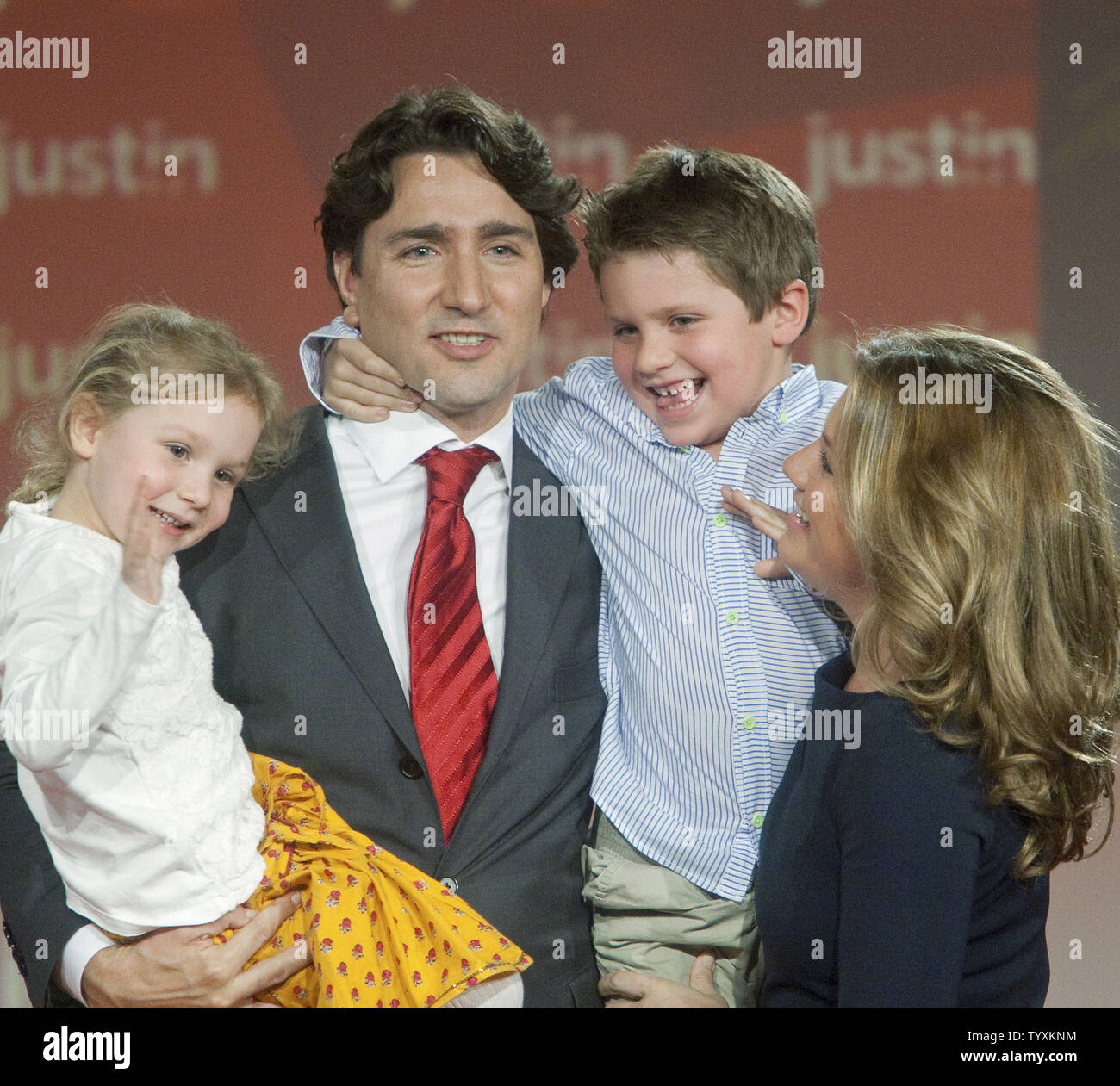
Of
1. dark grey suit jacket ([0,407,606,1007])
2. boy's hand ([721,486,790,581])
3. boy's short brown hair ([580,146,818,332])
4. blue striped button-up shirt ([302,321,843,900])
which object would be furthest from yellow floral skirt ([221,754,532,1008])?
boy's short brown hair ([580,146,818,332])

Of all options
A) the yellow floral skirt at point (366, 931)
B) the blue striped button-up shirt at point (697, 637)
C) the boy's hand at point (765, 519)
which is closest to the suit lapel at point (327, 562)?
the yellow floral skirt at point (366, 931)

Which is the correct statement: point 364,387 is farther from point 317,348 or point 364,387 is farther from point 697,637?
point 697,637

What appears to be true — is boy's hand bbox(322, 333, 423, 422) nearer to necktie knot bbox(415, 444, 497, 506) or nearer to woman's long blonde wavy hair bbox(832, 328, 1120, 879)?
necktie knot bbox(415, 444, 497, 506)

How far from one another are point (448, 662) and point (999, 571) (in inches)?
35.3

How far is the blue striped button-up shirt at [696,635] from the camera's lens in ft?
6.75

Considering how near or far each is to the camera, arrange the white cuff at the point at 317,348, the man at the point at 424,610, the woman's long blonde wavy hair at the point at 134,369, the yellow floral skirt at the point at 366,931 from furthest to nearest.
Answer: the white cuff at the point at 317,348, the man at the point at 424,610, the woman's long blonde wavy hair at the point at 134,369, the yellow floral skirt at the point at 366,931

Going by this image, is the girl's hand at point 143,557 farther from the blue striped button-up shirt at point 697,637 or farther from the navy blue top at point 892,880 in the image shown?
the navy blue top at point 892,880

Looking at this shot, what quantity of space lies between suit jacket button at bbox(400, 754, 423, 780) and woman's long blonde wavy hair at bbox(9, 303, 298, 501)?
0.57 meters

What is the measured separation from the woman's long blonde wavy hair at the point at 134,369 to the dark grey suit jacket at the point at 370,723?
20cm

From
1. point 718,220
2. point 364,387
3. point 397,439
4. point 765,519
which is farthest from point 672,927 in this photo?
point 718,220

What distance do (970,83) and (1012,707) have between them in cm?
178

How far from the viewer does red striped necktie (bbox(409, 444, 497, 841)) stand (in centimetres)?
207

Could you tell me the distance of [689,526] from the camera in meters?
2.13

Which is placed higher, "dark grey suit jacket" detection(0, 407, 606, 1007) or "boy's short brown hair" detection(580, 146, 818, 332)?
"boy's short brown hair" detection(580, 146, 818, 332)
